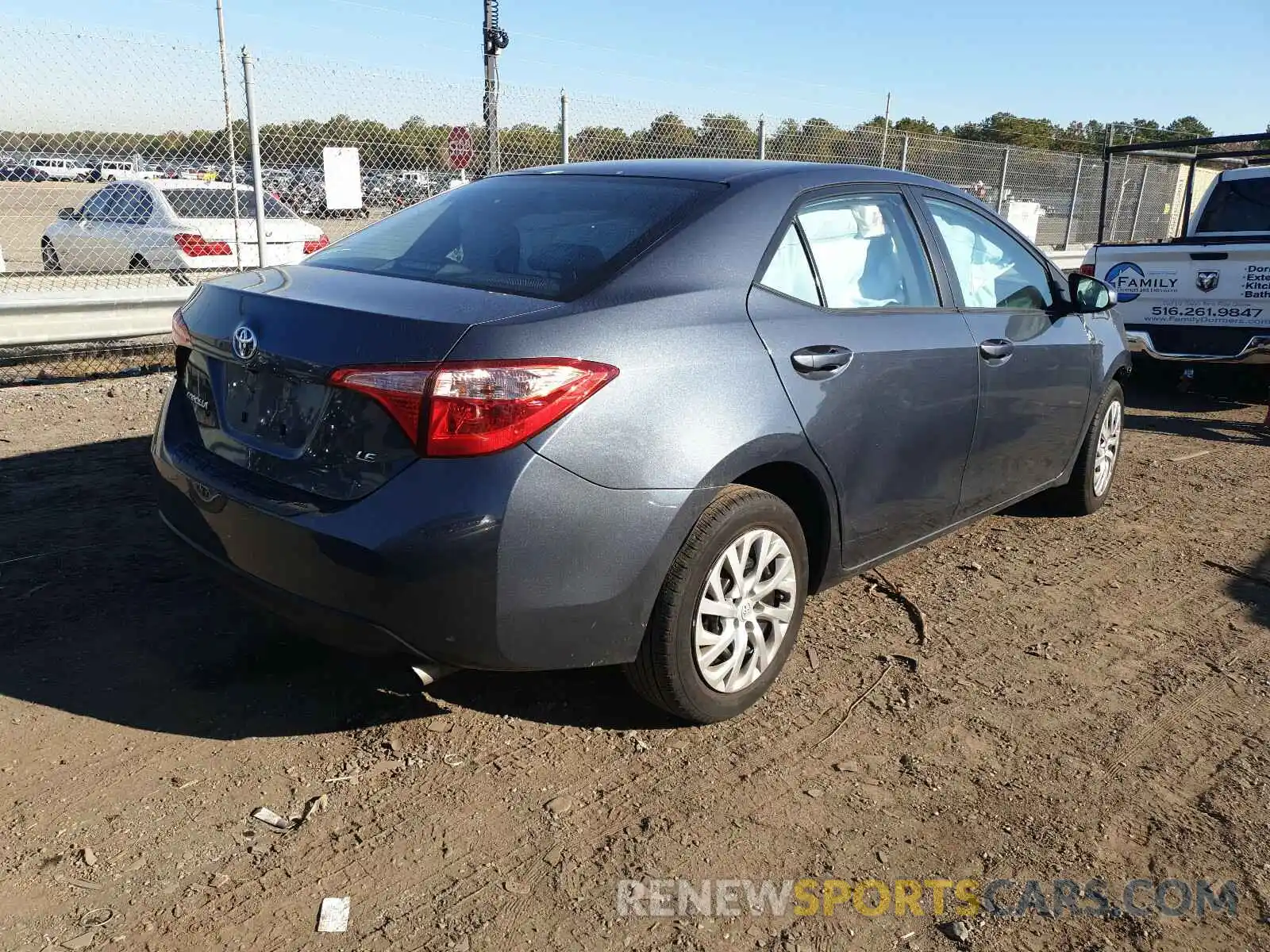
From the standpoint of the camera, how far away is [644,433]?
8.55 ft

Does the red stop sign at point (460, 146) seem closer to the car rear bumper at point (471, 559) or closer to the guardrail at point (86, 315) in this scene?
the guardrail at point (86, 315)

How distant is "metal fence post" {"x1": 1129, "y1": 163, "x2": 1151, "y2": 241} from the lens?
18.2 m

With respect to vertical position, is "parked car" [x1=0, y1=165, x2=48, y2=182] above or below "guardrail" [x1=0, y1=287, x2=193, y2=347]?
above

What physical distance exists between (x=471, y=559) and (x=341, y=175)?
7477 mm

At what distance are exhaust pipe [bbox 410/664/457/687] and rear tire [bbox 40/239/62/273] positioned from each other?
8122 mm

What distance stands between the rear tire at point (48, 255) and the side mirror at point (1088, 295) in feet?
27.2

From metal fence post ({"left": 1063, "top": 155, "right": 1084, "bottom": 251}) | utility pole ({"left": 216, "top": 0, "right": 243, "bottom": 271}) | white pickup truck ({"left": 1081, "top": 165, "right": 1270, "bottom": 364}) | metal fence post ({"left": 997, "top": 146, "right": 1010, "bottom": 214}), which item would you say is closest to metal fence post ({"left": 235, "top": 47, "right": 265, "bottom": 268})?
utility pole ({"left": 216, "top": 0, "right": 243, "bottom": 271})

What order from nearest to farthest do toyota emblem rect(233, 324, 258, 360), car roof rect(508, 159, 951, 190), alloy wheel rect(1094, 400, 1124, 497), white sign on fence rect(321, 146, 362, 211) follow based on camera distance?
toyota emblem rect(233, 324, 258, 360), car roof rect(508, 159, 951, 190), alloy wheel rect(1094, 400, 1124, 497), white sign on fence rect(321, 146, 362, 211)

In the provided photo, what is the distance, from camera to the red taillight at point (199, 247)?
32.4 ft

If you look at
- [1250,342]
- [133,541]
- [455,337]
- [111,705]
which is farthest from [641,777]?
[1250,342]

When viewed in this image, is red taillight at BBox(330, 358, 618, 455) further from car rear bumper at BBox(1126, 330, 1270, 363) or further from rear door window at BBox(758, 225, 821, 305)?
car rear bumper at BBox(1126, 330, 1270, 363)

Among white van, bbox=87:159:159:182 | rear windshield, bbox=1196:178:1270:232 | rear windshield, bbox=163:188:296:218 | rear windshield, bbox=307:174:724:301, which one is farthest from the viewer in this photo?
rear windshield, bbox=163:188:296:218

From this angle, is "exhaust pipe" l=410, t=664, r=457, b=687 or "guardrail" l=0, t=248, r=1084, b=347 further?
"guardrail" l=0, t=248, r=1084, b=347

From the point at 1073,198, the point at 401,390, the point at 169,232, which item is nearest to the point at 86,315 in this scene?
the point at 169,232
